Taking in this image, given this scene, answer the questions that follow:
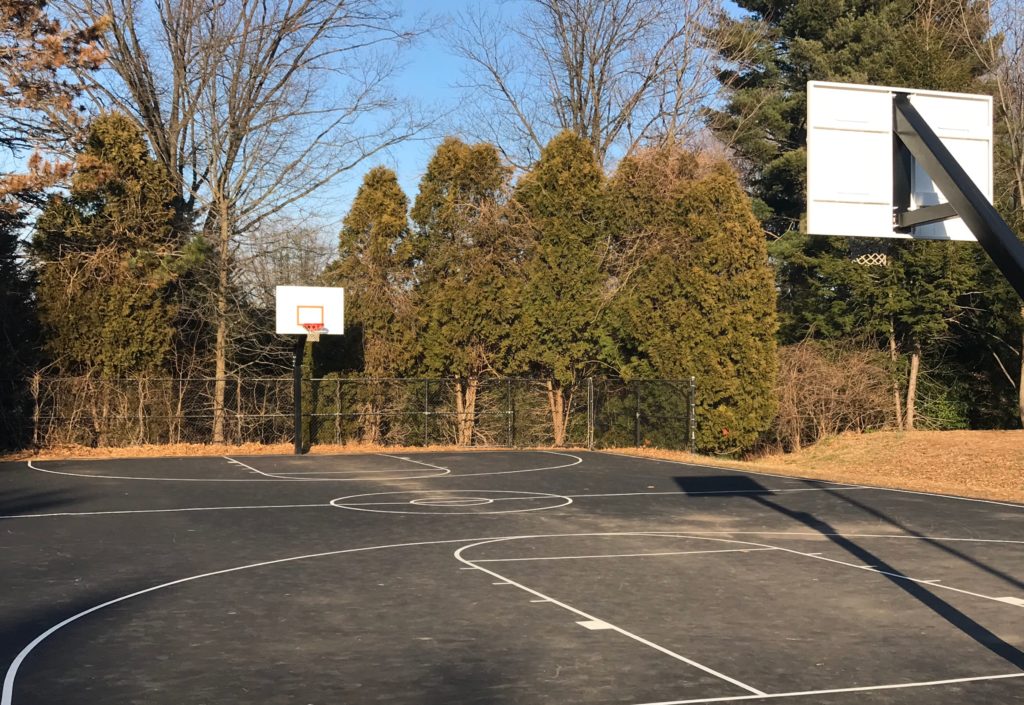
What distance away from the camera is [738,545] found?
12.3 metres

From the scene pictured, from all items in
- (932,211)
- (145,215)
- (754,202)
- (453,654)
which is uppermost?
(754,202)

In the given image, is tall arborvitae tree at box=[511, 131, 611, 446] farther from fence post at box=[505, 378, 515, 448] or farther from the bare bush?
the bare bush

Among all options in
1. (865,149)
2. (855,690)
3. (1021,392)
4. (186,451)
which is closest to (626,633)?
(855,690)

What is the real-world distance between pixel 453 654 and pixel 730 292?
2141 centimetres

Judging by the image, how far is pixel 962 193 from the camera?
6812 millimetres

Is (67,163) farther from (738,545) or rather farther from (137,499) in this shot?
(738,545)

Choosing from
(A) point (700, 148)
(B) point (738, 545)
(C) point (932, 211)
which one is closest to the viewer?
(C) point (932, 211)

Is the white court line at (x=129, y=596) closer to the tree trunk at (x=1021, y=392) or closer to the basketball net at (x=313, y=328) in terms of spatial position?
the basketball net at (x=313, y=328)

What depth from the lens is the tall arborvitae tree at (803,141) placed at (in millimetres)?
30453

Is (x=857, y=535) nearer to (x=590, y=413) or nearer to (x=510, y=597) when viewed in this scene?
(x=510, y=597)

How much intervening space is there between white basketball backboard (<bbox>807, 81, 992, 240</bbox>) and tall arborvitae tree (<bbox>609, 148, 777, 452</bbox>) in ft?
61.7

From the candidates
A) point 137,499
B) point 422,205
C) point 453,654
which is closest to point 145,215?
point 422,205

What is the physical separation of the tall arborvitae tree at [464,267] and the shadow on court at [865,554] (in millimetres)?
10745

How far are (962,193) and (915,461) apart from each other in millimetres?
18644
